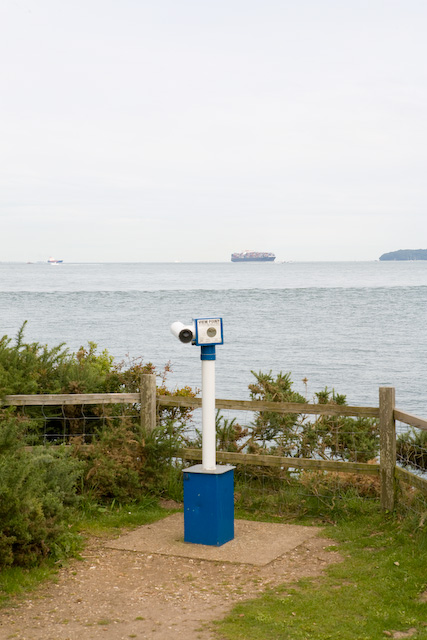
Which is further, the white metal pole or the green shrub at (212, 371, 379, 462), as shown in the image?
the green shrub at (212, 371, 379, 462)

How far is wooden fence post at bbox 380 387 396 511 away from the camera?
721 cm

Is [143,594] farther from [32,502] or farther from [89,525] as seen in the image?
[89,525]

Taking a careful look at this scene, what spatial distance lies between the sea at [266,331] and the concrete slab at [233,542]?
8.71 ft

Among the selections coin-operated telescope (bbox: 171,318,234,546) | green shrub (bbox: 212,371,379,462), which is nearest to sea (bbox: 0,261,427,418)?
green shrub (bbox: 212,371,379,462)

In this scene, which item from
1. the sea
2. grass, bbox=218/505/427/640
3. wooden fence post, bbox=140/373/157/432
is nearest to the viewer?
grass, bbox=218/505/427/640

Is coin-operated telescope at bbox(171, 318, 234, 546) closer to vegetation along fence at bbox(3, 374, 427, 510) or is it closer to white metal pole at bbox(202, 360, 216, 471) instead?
white metal pole at bbox(202, 360, 216, 471)

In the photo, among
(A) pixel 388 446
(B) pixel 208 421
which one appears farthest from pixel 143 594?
(A) pixel 388 446

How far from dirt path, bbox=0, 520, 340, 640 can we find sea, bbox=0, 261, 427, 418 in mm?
3643

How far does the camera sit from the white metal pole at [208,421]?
6.74 m

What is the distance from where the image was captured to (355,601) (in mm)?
5266

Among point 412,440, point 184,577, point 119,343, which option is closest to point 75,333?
point 119,343

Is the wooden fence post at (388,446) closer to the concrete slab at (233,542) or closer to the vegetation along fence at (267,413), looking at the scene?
the vegetation along fence at (267,413)

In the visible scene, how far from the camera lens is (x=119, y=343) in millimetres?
38969

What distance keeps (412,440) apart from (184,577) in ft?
16.7
